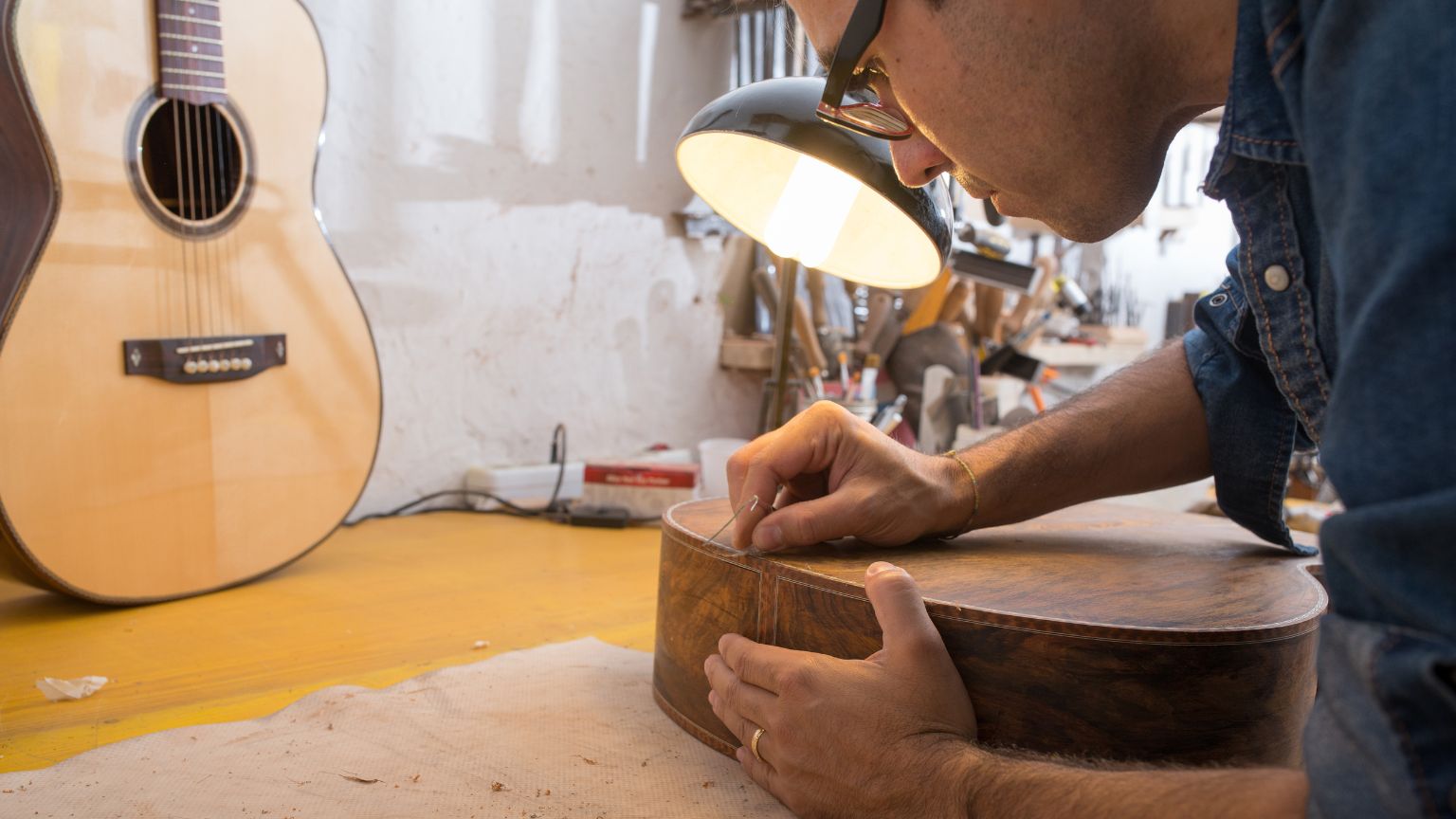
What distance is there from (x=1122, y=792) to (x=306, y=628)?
1.06 metres

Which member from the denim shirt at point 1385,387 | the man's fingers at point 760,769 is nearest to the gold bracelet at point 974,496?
the man's fingers at point 760,769

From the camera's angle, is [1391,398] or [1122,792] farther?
[1122,792]

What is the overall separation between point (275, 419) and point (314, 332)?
5.9 inches

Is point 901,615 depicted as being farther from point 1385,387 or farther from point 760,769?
point 1385,387

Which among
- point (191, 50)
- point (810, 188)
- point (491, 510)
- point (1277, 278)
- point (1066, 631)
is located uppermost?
point (191, 50)

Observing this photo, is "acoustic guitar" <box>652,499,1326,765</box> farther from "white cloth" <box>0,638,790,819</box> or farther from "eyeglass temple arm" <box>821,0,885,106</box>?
"eyeglass temple arm" <box>821,0,885,106</box>

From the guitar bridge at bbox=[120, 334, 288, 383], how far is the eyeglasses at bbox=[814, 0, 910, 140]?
0.95 meters

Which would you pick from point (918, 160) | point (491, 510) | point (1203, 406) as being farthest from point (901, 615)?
point (491, 510)

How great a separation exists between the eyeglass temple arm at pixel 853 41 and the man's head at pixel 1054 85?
0.04 ft

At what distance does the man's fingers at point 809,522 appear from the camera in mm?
963

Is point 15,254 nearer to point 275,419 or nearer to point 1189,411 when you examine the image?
point 275,419

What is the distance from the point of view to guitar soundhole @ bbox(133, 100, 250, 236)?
55.8 inches

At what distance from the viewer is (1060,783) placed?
674 millimetres

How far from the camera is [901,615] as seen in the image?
0.80 m
